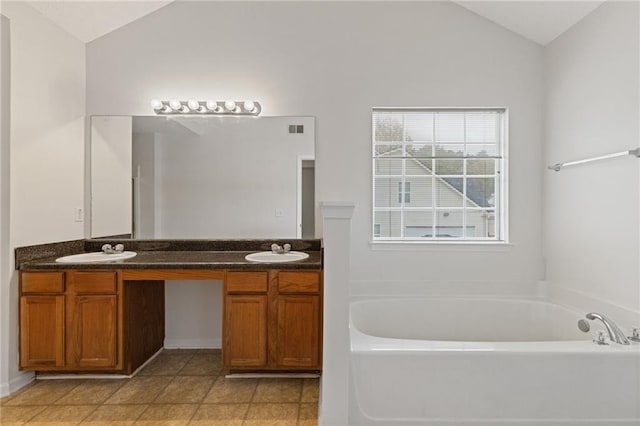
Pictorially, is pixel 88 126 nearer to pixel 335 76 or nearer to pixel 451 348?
pixel 335 76

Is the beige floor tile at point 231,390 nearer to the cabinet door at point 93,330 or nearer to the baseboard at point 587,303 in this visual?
the cabinet door at point 93,330

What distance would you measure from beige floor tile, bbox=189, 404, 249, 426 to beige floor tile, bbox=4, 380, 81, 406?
0.91m

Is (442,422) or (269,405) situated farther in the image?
(269,405)

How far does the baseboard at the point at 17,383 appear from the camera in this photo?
2344 mm

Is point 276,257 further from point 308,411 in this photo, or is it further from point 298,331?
point 308,411

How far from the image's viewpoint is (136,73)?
3.05 metres

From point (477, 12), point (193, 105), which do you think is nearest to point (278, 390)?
point (193, 105)

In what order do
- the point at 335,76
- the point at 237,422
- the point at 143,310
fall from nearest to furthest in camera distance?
the point at 237,422
the point at 143,310
the point at 335,76

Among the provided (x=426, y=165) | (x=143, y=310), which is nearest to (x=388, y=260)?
(x=426, y=165)

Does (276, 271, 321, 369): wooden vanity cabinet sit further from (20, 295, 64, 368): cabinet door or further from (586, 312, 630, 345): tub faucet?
(586, 312, 630, 345): tub faucet

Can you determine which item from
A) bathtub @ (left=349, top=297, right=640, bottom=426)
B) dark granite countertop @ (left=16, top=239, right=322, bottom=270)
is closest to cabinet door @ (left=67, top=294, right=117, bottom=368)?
dark granite countertop @ (left=16, top=239, right=322, bottom=270)

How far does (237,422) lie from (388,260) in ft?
5.24

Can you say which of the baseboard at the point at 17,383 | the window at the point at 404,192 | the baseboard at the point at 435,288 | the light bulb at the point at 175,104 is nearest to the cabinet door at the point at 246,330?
the baseboard at the point at 435,288

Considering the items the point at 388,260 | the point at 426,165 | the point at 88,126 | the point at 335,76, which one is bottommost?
the point at 388,260
